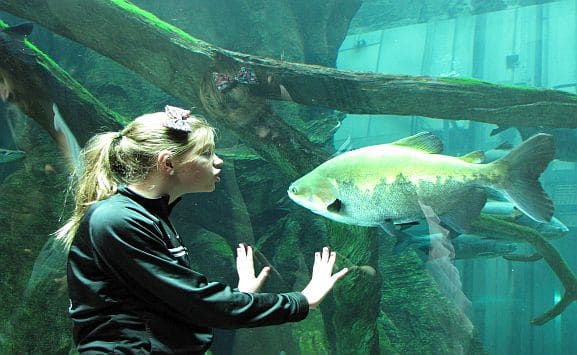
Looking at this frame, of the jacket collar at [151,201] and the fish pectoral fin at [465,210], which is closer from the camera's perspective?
the jacket collar at [151,201]

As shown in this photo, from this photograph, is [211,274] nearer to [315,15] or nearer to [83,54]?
[83,54]

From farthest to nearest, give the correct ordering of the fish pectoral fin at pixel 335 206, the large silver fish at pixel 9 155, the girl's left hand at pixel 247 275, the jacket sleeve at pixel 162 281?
1. the large silver fish at pixel 9 155
2. the fish pectoral fin at pixel 335 206
3. the girl's left hand at pixel 247 275
4. the jacket sleeve at pixel 162 281

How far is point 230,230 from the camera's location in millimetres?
4125

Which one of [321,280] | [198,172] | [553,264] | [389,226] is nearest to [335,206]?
[389,226]

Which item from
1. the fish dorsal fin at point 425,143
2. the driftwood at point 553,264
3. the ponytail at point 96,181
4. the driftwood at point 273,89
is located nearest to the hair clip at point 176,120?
the ponytail at point 96,181

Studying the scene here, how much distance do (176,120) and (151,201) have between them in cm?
25

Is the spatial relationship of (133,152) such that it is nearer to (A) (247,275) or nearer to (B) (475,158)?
(A) (247,275)

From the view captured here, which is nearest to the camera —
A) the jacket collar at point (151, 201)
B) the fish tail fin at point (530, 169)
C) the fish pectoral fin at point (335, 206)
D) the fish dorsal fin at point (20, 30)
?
the jacket collar at point (151, 201)

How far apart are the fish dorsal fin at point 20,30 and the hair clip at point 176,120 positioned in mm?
3205

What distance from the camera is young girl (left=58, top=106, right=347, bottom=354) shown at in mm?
1221

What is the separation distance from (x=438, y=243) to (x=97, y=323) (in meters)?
2.25

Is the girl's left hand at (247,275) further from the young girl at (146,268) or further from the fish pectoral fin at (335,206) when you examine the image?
the fish pectoral fin at (335,206)

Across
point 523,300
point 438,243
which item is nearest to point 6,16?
point 438,243

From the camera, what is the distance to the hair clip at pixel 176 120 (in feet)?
4.51
